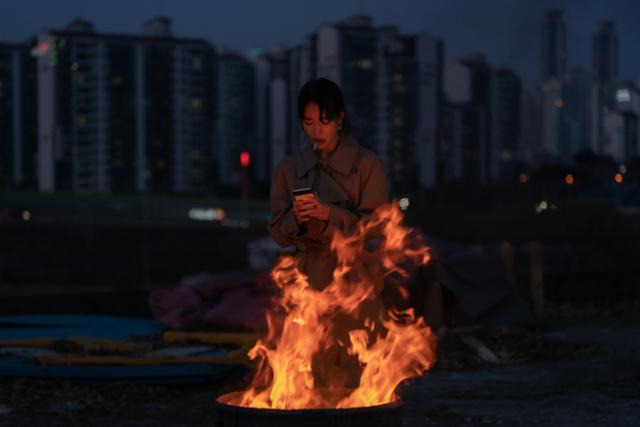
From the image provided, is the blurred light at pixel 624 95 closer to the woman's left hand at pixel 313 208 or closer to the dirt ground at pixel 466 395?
the dirt ground at pixel 466 395

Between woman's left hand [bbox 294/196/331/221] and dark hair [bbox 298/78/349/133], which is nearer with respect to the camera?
woman's left hand [bbox 294/196/331/221]

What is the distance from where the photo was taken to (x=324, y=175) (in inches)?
203

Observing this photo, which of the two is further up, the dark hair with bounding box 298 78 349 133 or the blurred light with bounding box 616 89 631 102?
the blurred light with bounding box 616 89 631 102

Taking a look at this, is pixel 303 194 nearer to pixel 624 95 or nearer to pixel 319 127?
pixel 319 127

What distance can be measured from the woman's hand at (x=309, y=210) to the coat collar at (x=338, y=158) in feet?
1.33

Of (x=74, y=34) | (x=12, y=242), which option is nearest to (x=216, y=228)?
(x=12, y=242)

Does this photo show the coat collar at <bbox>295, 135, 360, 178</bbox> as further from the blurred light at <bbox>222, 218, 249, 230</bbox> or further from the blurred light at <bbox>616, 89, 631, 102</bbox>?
the blurred light at <bbox>616, 89, 631, 102</bbox>

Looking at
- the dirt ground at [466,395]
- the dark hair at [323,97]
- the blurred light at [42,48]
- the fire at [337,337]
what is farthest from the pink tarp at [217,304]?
the blurred light at [42,48]

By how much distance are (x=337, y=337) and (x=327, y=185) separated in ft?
2.25

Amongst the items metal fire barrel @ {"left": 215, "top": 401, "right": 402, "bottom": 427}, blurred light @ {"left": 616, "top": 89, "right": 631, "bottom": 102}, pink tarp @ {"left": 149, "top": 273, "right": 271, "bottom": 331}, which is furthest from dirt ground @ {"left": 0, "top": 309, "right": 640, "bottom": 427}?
blurred light @ {"left": 616, "top": 89, "right": 631, "bottom": 102}

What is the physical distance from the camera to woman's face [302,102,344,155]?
504 centimetres

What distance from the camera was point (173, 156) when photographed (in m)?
128

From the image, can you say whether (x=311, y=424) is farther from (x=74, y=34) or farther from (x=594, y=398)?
(x=74, y=34)

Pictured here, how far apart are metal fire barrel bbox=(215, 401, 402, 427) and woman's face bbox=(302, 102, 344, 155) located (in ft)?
4.04
